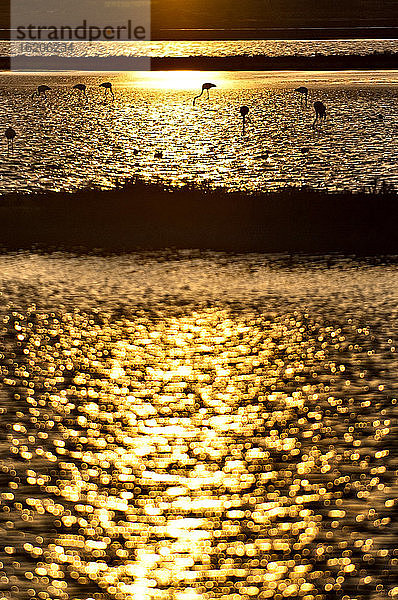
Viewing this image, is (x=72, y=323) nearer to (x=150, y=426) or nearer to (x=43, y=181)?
(x=150, y=426)

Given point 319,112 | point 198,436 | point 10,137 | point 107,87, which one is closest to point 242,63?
point 107,87

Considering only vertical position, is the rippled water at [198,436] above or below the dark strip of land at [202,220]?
Result: above

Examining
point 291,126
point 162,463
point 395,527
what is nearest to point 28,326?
point 162,463

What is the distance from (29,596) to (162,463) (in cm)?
227

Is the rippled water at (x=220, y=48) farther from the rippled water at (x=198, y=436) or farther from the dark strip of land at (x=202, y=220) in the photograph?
the rippled water at (x=198, y=436)

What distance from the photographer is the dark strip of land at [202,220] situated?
18.1 m

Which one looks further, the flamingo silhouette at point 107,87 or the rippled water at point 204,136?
the flamingo silhouette at point 107,87

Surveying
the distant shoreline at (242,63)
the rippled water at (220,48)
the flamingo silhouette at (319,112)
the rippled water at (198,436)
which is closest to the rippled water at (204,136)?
the flamingo silhouette at (319,112)

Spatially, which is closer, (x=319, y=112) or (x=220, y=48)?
(x=319, y=112)

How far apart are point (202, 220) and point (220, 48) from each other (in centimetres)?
5709

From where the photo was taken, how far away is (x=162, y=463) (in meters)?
9.01

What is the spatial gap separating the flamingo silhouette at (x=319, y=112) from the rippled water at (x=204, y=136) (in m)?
0.32

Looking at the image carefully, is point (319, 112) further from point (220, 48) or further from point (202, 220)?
point (220, 48)

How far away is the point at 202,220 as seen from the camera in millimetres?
19703
